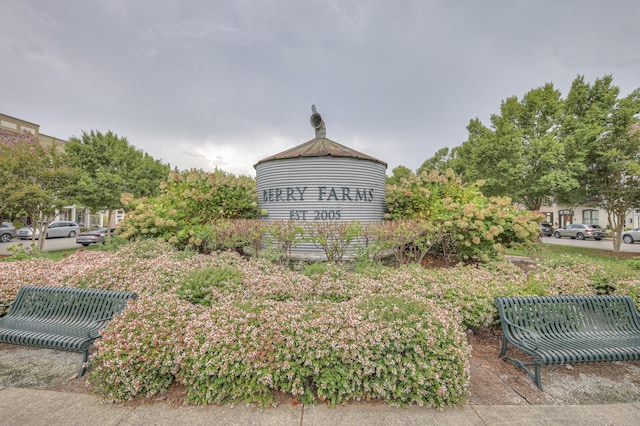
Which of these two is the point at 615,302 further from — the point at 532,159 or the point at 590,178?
the point at 590,178

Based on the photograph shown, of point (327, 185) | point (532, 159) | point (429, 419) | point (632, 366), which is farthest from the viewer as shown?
point (532, 159)

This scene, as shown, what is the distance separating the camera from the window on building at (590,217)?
37916mm

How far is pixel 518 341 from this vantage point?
3.55m

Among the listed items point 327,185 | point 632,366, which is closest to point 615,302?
point 632,366

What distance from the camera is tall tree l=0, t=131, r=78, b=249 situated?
36.0 ft

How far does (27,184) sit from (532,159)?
23683 millimetres

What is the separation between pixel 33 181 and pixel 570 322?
17.1m

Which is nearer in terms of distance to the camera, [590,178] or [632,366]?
[632,366]

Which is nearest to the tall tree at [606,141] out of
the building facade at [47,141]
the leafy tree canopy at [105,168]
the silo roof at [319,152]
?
the silo roof at [319,152]

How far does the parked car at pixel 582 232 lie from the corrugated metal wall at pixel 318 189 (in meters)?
29.3

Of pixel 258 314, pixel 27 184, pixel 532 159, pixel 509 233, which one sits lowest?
pixel 258 314

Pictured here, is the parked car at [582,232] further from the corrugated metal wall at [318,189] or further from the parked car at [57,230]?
the parked car at [57,230]

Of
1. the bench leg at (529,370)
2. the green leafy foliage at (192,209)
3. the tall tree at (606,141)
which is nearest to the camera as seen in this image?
the bench leg at (529,370)

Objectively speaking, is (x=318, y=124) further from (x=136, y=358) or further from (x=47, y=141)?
(x=47, y=141)
